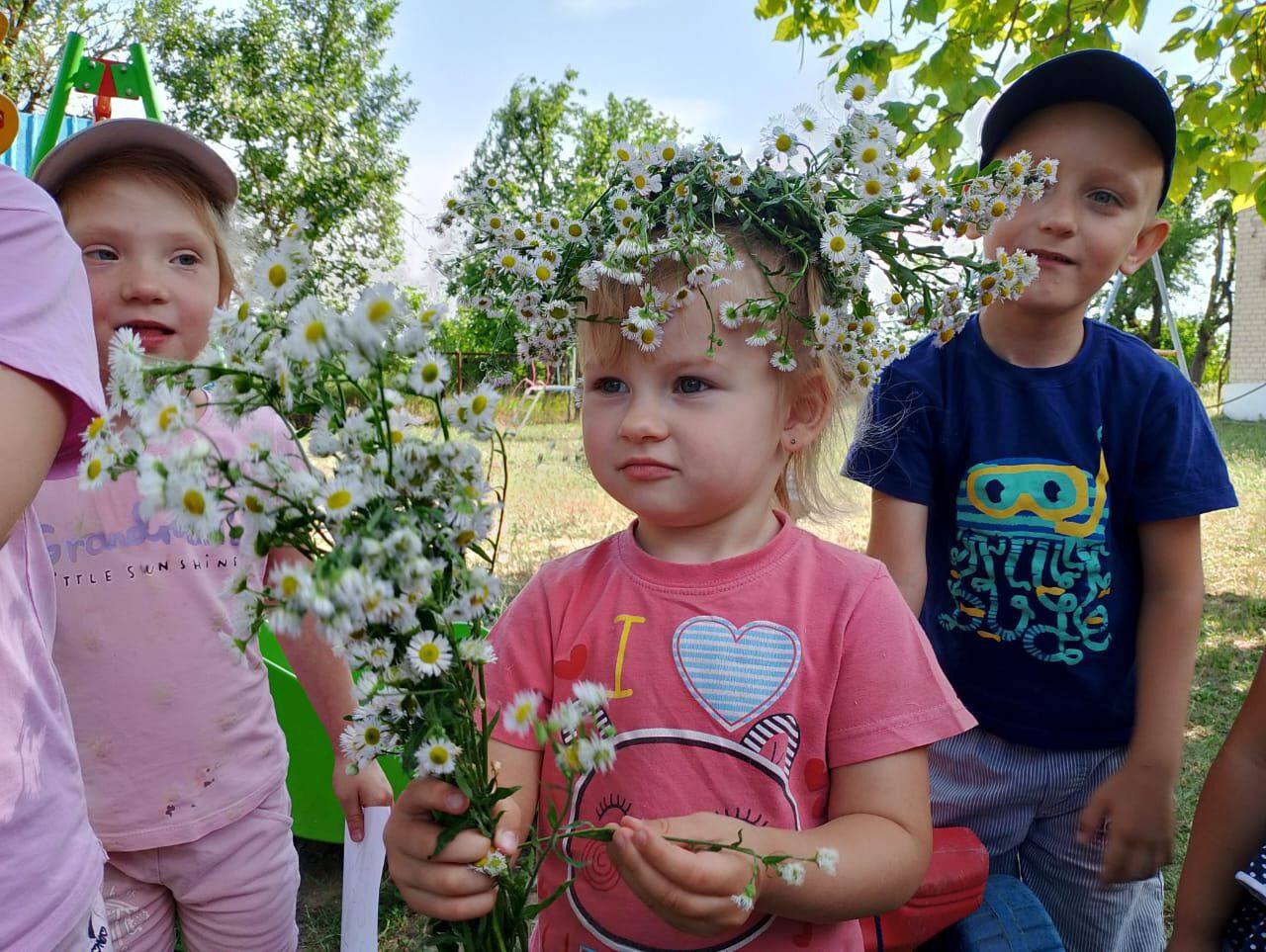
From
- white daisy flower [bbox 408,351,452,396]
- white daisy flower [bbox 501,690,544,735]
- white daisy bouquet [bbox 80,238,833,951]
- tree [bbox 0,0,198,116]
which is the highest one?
tree [bbox 0,0,198,116]

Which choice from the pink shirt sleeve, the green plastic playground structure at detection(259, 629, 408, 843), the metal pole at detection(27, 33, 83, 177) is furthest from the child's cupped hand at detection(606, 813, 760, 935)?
the metal pole at detection(27, 33, 83, 177)

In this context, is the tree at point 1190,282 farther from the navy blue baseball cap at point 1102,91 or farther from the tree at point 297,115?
the navy blue baseball cap at point 1102,91

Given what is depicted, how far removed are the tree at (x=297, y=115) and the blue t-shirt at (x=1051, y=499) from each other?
61.8 ft

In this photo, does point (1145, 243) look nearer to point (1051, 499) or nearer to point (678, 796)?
point (1051, 499)

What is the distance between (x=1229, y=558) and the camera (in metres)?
7.60

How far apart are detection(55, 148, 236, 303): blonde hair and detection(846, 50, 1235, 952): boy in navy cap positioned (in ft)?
5.33

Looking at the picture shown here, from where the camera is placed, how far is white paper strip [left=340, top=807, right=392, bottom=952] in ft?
7.00

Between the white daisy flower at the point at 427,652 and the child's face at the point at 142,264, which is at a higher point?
the child's face at the point at 142,264

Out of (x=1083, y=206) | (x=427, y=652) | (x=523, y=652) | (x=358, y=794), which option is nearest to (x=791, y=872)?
(x=427, y=652)

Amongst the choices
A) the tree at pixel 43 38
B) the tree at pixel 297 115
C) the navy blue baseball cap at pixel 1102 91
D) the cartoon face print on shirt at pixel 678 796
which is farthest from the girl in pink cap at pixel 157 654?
the tree at pixel 297 115

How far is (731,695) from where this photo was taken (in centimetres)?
139

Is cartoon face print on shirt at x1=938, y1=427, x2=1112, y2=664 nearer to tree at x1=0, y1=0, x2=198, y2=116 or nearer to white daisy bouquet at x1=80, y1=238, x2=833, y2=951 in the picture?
white daisy bouquet at x1=80, y1=238, x2=833, y2=951

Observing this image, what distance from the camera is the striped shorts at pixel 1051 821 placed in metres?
2.03

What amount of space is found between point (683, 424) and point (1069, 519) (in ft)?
3.40
